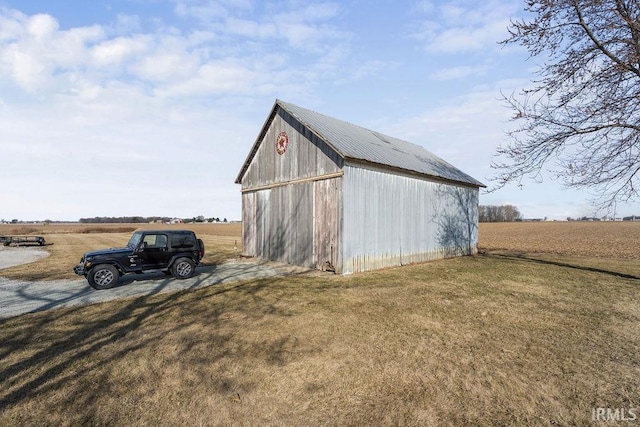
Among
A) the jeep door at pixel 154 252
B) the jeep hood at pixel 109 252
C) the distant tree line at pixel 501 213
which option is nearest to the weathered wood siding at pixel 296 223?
the jeep door at pixel 154 252

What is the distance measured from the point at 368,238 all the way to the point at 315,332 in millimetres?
7798

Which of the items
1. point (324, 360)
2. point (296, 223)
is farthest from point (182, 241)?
point (324, 360)

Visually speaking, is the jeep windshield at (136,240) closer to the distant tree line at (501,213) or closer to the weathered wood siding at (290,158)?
the weathered wood siding at (290,158)

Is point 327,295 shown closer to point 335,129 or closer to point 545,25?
point 335,129

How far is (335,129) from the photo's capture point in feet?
52.9

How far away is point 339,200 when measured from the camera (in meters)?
12.9

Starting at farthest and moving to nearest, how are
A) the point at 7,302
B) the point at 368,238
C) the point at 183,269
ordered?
the point at 368,238 → the point at 183,269 → the point at 7,302

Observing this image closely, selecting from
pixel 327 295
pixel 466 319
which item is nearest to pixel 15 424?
pixel 327 295

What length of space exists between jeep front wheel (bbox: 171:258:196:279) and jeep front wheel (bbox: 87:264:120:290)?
1872 mm

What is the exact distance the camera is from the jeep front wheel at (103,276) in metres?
10.3

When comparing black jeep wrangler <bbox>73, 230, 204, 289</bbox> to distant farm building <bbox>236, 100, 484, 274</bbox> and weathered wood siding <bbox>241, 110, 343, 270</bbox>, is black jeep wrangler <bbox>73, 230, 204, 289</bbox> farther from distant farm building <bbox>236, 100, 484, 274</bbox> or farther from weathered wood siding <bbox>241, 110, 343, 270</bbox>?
distant farm building <bbox>236, 100, 484, 274</bbox>

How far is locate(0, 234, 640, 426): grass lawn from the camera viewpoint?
3.83 m
